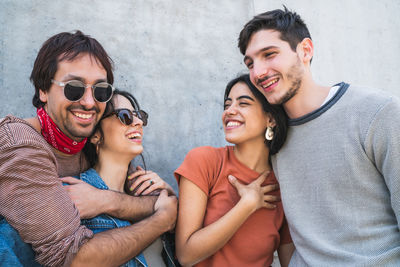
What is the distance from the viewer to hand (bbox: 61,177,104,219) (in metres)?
2.23

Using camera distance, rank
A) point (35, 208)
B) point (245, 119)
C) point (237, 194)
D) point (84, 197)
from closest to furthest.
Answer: point (35, 208) → point (84, 197) → point (237, 194) → point (245, 119)

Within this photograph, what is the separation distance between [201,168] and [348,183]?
3.50 feet

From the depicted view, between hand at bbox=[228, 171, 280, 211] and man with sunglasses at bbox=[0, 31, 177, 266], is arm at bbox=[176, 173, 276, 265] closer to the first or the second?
hand at bbox=[228, 171, 280, 211]

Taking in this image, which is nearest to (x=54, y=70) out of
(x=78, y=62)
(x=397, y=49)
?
(x=78, y=62)

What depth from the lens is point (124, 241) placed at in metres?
2.19

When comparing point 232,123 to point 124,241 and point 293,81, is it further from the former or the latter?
point 124,241

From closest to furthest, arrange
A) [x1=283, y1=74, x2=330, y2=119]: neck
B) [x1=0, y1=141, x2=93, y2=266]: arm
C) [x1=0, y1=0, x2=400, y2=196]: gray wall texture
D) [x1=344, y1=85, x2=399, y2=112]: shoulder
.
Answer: [x1=0, y1=141, x2=93, y2=266]: arm < [x1=344, y1=85, x2=399, y2=112]: shoulder < [x1=283, y1=74, x2=330, y2=119]: neck < [x1=0, y1=0, x2=400, y2=196]: gray wall texture

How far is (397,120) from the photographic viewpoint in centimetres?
205

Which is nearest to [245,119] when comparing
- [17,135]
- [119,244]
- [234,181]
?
[234,181]

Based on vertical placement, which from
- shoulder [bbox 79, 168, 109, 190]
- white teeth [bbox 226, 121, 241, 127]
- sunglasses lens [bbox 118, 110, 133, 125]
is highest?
sunglasses lens [bbox 118, 110, 133, 125]

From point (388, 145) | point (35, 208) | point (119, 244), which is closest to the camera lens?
point (35, 208)

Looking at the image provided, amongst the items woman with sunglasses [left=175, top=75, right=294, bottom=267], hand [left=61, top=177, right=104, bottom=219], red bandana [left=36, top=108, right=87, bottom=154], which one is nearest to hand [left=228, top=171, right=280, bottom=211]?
woman with sunglasses [left=175, top=75, right=294, bottom=267]

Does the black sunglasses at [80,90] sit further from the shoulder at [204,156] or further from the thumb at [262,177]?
the thumb at [262,177]

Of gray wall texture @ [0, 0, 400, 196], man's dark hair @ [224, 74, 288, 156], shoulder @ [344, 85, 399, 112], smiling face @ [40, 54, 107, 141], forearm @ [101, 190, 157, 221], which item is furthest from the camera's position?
gray wall texture @ [0, 0, 400, 196]
